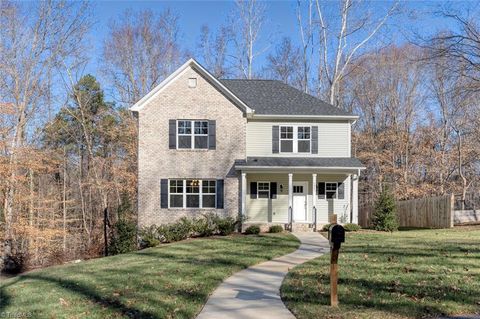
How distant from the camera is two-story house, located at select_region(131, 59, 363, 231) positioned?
19.9 meters

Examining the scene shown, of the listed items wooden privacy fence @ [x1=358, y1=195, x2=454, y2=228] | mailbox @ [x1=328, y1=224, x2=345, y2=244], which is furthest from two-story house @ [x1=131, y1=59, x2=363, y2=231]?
mailbox @ [x1=328, y1=224, x2=345, y2=244]

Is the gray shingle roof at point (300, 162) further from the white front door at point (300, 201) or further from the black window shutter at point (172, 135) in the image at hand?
the black window shutter at point (172, 135)

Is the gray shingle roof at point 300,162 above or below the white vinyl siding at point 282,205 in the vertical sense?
above

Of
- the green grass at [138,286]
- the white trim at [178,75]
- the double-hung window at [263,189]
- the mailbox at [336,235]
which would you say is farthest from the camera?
the double-hung window at [263,189]

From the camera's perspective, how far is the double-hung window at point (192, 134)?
20.2 metres

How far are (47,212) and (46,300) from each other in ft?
70.2

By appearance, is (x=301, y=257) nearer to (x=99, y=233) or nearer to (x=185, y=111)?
(x=185, y=111)

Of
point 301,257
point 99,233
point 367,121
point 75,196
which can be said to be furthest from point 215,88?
point 367,121

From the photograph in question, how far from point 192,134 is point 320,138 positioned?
242 inches

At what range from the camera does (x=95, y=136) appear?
33031 millimetres

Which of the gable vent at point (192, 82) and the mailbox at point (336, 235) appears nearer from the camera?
the mailbox at point (336, 235)

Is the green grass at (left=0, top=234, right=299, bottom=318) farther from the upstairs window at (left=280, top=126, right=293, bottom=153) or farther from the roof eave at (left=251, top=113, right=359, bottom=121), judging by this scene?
the roof eave at (left=251, top=113, right=359, bottom=121)

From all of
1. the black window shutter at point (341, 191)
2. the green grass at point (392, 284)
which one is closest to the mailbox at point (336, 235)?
the green grass at point (392, 284)

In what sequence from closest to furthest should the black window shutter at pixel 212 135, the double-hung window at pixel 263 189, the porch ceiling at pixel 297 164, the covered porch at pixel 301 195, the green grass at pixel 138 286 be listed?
1. the green grass at pixel 138 286
2. the porch ceiling at pixel 297 164
3. the black window shutter at pixel 212 135
4. the covered porch at pixel 301 195
5. the double-hung window at pixel 263 189
